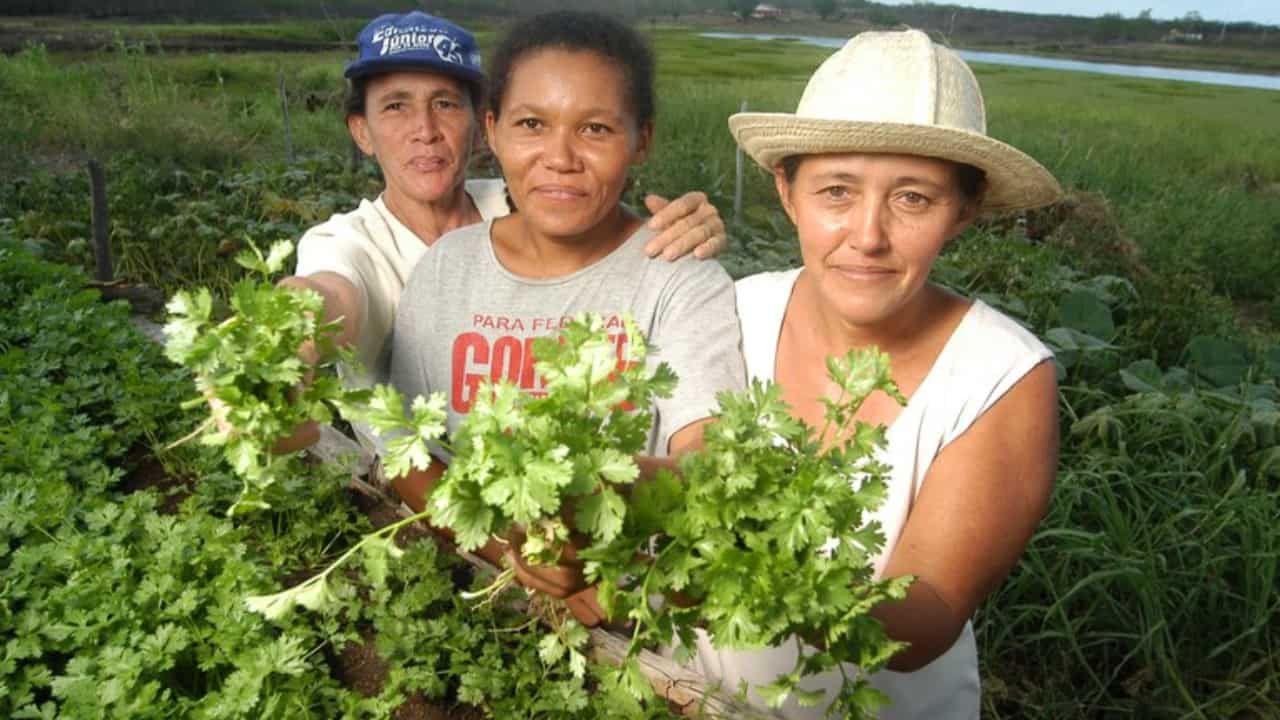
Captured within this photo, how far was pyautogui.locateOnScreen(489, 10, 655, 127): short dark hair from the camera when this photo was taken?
68.5 inches

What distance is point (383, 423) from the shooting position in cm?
100

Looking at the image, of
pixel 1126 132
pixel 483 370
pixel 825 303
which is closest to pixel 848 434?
pixel 825 303

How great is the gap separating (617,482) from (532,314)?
91 centimetres

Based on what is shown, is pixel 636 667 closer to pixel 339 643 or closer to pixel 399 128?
pixel 339 643

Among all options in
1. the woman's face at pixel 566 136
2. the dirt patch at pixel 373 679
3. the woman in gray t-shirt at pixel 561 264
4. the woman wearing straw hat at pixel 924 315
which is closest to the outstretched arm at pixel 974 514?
the woman wearing straw hat at pixel 924 315

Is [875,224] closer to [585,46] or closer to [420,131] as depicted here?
[585,46]

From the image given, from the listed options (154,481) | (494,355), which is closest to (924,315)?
(494,355)

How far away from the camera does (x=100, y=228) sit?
17.9 feet

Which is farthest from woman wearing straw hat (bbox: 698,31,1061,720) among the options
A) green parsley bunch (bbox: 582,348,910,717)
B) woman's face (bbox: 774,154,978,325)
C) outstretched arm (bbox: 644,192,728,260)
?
green parsley bunch (bbox: 582,348,910,717)

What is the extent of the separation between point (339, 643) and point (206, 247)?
165 inches

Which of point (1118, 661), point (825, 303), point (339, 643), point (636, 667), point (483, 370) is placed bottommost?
point (1118, 661)

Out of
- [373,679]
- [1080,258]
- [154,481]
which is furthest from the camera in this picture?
[1080,258]

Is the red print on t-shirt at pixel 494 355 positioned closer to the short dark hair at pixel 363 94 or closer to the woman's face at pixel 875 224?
the woman's face at pixel 875 224

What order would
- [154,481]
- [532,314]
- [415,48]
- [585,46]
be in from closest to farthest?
[585,46]
[532,314]
[415,48]
[154,481]
